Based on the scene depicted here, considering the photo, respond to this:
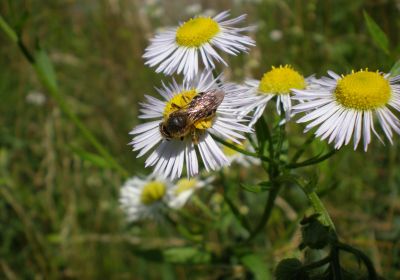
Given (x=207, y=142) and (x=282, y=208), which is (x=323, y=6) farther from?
(x=207, y=142)

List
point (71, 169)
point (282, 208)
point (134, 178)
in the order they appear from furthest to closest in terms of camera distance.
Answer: point (71, 169), point (282, 208), point (134, 178)

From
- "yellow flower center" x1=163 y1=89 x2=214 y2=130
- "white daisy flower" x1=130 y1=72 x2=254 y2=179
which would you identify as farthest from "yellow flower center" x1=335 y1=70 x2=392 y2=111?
"yellow flower center" x1=163 y1=89 x2=214 y2=130

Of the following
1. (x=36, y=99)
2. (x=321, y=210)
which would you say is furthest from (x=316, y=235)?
(x=36, y=99)

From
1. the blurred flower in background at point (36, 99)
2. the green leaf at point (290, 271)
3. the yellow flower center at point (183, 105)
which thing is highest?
the yellow flower center at point (183, 105)

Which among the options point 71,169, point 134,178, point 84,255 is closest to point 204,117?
point 134,178

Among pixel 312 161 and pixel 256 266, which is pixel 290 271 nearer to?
pixel 312 161

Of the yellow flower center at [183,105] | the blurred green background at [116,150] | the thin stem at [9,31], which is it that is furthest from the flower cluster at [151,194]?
the thin stem at [9,31]

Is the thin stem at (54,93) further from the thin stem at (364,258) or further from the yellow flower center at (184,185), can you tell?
the thin stem at (364,258)
